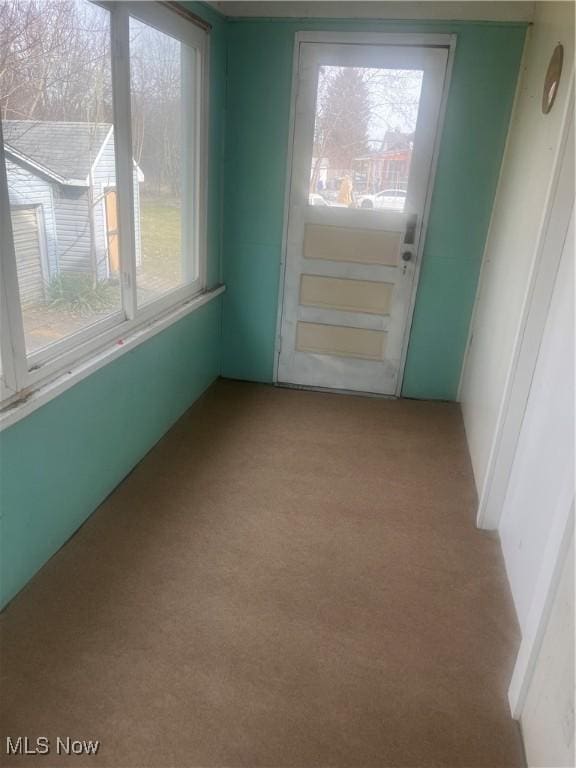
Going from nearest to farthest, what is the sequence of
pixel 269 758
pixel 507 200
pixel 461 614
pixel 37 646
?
pixel 269 758 → pixel 37 646 → pixel 461 614 → pixel 507 200

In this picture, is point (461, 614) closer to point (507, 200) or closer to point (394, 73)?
point (507, 200)

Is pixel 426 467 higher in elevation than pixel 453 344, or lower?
lower

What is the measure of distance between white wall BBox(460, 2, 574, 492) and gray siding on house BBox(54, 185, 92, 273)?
1.74 metres

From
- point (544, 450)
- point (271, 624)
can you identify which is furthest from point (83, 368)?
point (544, 450)

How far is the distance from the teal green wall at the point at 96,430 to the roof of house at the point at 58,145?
78 cm

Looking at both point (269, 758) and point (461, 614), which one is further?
point (461, 614)

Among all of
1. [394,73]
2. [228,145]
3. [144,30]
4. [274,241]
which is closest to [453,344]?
[274,241]

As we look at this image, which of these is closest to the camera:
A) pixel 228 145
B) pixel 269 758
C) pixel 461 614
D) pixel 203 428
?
pixel 269 758

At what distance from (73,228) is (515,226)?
2003 millimetres

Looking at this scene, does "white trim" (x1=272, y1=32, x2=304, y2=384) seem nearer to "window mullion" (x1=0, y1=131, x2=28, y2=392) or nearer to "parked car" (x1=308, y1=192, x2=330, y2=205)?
"parked car" (x1=308, y1=192, x2=330, y2=205)

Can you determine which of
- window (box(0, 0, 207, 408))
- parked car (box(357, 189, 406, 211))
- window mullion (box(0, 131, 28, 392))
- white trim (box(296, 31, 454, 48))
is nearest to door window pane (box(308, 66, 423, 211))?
parked car (box(357, 189, 406, 211))

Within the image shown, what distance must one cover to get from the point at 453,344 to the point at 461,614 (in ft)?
6.60

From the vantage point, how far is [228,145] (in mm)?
3346

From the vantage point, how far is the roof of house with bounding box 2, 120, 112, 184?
165cm
